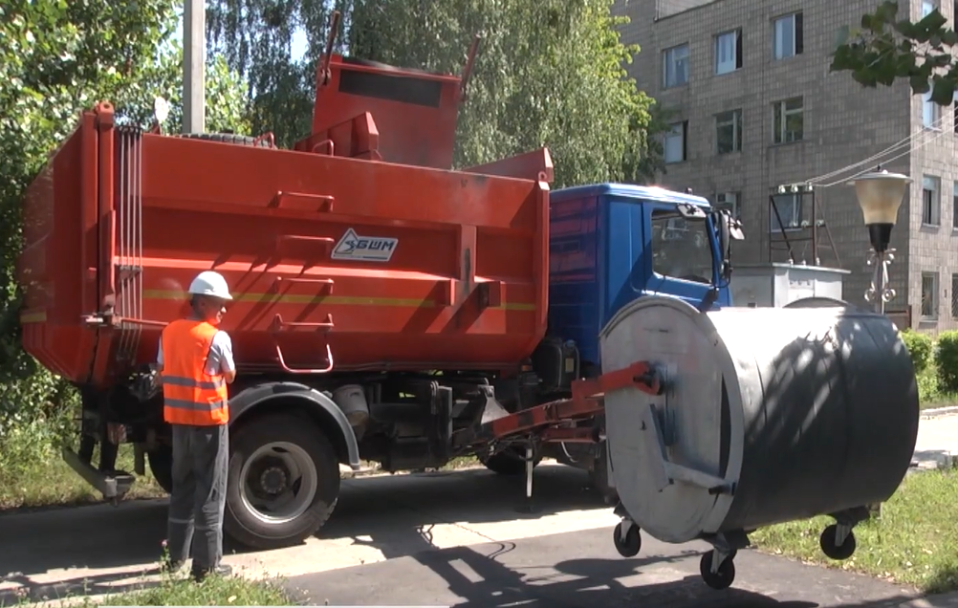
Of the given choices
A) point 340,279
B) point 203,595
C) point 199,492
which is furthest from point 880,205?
point 203,595

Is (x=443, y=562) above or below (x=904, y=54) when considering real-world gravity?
below

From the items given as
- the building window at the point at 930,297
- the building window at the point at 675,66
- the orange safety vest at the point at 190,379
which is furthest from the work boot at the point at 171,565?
the building window at the point at 675,66

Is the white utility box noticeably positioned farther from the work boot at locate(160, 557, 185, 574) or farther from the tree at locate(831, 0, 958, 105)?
the work boot at locate(160, 557, 185, 574)

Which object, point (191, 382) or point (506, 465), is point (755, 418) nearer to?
point (191, 382)

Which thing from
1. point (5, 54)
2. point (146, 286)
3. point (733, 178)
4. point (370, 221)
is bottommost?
point (146, 286)

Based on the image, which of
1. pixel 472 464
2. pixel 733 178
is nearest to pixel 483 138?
pixel 472 464

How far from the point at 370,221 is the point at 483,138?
945 centimetres

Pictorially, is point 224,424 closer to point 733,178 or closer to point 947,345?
point 947,345

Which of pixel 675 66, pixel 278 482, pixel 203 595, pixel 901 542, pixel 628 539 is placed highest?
pixel 675 66

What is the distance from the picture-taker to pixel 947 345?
19.1m

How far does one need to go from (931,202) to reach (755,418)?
79.3ft

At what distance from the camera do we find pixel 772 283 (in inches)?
713

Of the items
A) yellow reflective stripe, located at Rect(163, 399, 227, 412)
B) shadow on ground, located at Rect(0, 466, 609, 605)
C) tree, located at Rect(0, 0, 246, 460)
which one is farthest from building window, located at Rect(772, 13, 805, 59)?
yellow reflective stripe, located at Rect(163, 399, 227, 412)

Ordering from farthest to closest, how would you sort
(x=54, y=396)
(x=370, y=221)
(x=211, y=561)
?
1. (x=54, y=396)
2. (x=370, y=221)
3. (x=211, y=561)
